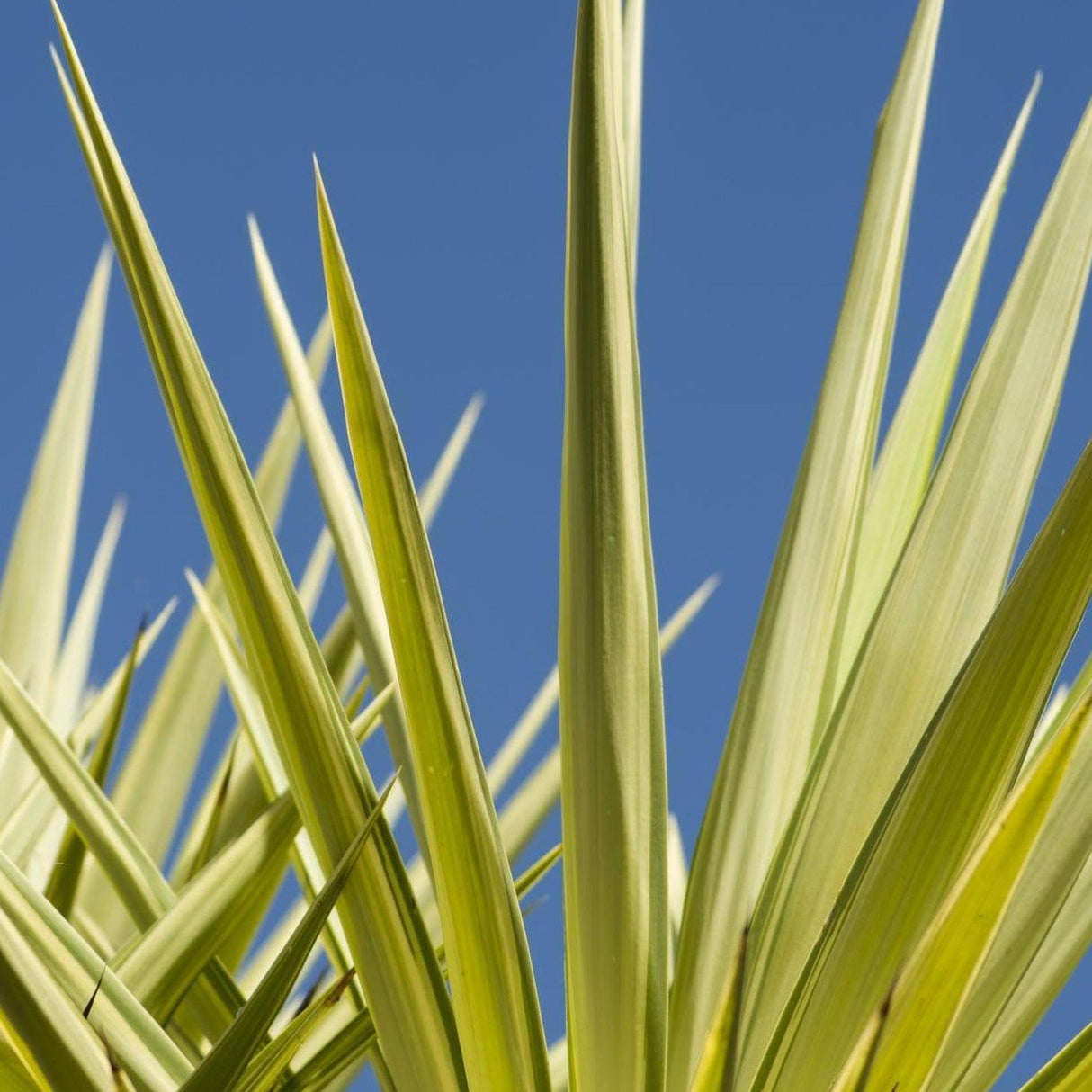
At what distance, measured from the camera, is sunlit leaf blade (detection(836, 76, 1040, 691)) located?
86 cm

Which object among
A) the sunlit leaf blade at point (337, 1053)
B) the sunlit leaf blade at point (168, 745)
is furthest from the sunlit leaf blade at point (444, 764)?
the sunlit leaf blade at point (168, 745)

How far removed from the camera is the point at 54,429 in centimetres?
163

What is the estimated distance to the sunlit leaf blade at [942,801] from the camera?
23.1 inches

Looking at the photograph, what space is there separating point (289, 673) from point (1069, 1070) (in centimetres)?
37

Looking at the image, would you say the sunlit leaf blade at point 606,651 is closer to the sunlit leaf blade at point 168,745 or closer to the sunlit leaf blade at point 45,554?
the sunlit leaf blade at point 168,745

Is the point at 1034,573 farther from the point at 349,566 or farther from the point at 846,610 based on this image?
the point at 349,566

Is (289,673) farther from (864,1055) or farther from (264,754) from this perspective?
(264,754)

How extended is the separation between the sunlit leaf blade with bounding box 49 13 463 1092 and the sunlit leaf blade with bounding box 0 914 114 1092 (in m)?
0.14

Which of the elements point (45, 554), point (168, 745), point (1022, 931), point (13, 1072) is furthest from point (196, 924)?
point (45, 554)

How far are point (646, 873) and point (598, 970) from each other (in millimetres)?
48

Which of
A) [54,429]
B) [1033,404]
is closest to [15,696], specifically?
[1033,404]

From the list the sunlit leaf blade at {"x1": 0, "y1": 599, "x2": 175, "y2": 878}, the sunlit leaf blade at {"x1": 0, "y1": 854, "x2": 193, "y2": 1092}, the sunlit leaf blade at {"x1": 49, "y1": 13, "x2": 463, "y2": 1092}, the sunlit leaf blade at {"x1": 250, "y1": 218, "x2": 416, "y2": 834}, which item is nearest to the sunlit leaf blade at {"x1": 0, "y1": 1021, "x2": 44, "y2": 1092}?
the sunlit leaf blade at {"x1": 0, "y1": 854, "x2": 193, "y2": 1092}

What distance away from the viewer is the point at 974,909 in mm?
554

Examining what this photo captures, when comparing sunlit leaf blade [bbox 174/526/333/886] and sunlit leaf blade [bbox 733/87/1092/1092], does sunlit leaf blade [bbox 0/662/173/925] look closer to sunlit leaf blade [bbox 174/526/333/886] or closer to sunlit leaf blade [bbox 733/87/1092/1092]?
sunlit leaf blade [bbox 174/526/333/886]
